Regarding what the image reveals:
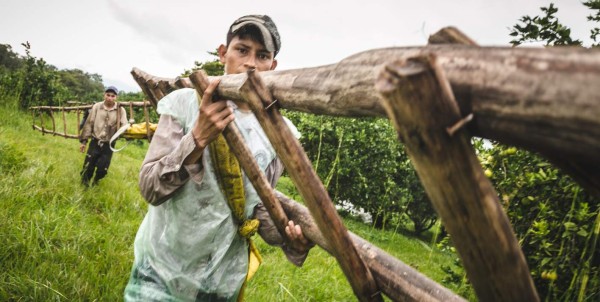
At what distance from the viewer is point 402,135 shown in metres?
0.63

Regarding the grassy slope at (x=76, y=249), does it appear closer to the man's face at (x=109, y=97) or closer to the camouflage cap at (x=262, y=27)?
the camouflage cap at (x=262, y=27)

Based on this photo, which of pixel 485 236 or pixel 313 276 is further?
pixel 313 276

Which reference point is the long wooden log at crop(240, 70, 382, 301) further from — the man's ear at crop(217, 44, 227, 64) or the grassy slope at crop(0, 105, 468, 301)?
the man's ear at crop(217, 44, 227, 64)

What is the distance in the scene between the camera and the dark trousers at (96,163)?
18.6 ft

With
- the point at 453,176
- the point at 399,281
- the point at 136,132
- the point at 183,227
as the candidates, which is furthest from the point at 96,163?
the point at 453,176

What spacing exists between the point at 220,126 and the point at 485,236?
1142 millimetres

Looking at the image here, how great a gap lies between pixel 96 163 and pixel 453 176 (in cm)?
647

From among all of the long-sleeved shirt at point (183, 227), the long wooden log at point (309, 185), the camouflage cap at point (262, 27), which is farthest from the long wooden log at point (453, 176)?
the camouflage cap at point (262, 27)

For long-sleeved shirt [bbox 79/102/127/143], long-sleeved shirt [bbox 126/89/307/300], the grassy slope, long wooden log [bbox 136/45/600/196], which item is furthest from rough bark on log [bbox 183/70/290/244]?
long-sleeved shirt [bbox 79/102/127/143]

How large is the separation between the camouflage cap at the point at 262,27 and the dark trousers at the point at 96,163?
474cm

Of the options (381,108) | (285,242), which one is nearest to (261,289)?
(285,242)

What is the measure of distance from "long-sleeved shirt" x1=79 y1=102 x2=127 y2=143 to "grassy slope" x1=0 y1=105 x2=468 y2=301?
1.04 meters

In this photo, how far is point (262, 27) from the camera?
1917 mm

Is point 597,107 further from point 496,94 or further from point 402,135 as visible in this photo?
point 402,135
